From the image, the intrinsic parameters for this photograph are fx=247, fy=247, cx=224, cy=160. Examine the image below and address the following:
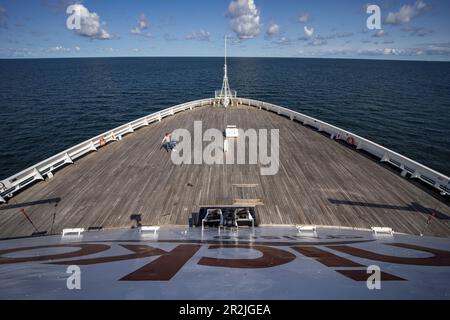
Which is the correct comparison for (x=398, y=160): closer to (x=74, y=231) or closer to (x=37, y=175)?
(x=74, y=231)

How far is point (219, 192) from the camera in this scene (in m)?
14.0

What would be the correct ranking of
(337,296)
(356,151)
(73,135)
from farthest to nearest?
(73,135) < (356,151) < (337,296)

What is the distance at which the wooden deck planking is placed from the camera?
11703 mm

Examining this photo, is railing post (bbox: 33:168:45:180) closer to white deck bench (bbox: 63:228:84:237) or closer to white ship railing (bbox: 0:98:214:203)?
white ship railing (bbox: 0:98:214:203)

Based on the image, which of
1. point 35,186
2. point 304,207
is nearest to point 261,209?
point 304,207

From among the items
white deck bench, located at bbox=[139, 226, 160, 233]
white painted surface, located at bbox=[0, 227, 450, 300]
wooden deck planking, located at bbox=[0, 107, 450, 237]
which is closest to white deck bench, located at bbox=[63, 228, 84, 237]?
wooden deck planking, located at bbox=[0, 107, 450, 237]

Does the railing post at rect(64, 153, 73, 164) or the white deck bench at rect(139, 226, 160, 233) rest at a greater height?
the railing post at rect(64, 153, 73, 164)

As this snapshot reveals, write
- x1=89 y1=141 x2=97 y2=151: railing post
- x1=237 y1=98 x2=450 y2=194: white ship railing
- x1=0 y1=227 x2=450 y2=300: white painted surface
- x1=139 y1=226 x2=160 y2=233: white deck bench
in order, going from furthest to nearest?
1. x1=89 y1=141 x2=97 y2=151: railing post
2. x1=237 y1=98 x2=450 y2=194: white ship railing
3. x1=139 y1=226 x2=160 y2=233: white deck bench
4. x1=0 y1=227 x2=450 y2=300: white painted surface

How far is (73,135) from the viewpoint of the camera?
130 feet

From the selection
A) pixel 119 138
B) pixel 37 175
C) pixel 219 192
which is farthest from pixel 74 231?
pixel 119 138

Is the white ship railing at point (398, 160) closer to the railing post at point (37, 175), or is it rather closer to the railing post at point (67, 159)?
the railing post at point (67, 159)
